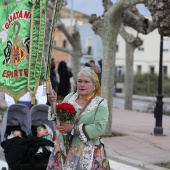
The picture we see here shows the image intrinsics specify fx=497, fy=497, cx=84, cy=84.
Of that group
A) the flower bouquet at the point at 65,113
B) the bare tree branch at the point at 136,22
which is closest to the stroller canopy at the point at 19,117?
the flower bouquet at the point at 65,113

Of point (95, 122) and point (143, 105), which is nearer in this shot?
point (95, 122)

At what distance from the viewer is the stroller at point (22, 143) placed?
6.06m

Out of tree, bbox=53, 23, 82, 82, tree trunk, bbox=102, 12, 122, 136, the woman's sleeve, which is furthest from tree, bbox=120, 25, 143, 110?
the woman's sleeve

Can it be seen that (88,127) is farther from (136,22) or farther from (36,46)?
(136,22)

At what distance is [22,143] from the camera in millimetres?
6137

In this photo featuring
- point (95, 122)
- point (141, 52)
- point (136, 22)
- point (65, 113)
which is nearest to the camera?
point (65, 113)

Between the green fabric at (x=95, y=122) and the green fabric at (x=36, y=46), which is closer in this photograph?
the green fabric at (x=95, y=122)

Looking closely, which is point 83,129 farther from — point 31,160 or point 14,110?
point 14,110

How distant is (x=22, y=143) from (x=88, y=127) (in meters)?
1.55

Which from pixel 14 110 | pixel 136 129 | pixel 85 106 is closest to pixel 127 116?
pixel 136 129

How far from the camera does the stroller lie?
6062 millimetres

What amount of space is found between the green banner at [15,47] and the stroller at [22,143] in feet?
1.43

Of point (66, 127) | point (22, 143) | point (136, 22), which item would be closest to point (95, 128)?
point (66, 127)

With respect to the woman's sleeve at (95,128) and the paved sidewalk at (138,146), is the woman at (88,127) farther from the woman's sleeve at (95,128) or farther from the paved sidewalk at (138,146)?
the paved sidewalk at (138,146)
